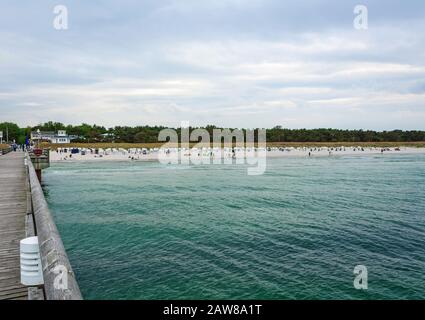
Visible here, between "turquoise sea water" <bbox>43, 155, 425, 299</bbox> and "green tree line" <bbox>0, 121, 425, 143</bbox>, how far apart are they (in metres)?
112

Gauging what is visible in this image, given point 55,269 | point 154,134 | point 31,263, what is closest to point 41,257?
point 31,263

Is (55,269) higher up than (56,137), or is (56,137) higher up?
Result: (56,137)

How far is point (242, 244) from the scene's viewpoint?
17.8m

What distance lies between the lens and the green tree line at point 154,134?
144 m

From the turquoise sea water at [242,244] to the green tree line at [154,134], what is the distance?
111855mm

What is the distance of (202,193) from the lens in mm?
35250

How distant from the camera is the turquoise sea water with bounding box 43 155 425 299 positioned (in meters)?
12.9

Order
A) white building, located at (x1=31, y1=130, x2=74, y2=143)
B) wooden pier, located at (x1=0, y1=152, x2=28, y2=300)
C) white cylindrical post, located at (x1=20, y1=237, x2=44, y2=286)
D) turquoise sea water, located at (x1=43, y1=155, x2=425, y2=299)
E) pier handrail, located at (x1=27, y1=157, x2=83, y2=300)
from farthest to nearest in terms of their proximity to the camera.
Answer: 1. white building, located at (x1=31, y1=130, x2=74, y2=143)
2. turquoise sea water, located at (x1=43, y1=155, x2=425, y2=299)
3. wooden pier, located at (x1=0, y1=152, x2=28, y2=300)
4. white cylindrical post, located at (x1=20, y1=237, x2=44, y2=286)
5. pier handrail, located at (x1=27, y1=157, x2=83, y2=300)

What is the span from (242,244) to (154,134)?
132636 millimetres

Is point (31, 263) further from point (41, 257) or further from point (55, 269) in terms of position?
point (55, 269)

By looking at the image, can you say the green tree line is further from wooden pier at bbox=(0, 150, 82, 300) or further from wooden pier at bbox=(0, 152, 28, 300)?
wooden pier at bbox=(0, 150, 82, 300)

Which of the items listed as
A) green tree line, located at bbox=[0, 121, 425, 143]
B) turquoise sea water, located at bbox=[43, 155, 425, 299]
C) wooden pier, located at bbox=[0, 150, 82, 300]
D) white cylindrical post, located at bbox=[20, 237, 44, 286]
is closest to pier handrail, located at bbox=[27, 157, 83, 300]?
wooden pier, located at bbox=[0, 150, 82, 300]

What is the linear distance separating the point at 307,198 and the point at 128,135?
396 ft
